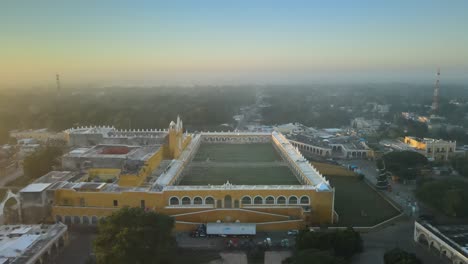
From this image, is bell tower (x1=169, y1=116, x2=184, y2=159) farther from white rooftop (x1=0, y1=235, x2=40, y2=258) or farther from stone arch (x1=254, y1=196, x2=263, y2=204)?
white rooftop (x1=0, y1=235, x2=40, y2=258)

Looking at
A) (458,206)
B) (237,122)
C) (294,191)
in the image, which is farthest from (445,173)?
(237,122)

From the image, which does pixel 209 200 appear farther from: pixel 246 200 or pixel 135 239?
pixel 135 239

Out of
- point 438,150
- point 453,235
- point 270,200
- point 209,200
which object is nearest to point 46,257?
point 209,200

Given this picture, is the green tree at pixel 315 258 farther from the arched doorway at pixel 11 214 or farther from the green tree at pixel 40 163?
the green tree at pixel 40 163

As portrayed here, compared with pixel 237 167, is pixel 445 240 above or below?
below

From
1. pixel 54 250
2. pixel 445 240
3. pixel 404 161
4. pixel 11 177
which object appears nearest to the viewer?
pixel 445 240

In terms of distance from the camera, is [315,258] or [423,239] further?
[423,239]

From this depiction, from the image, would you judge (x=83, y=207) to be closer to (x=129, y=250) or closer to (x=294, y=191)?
(x=129, y=250)
